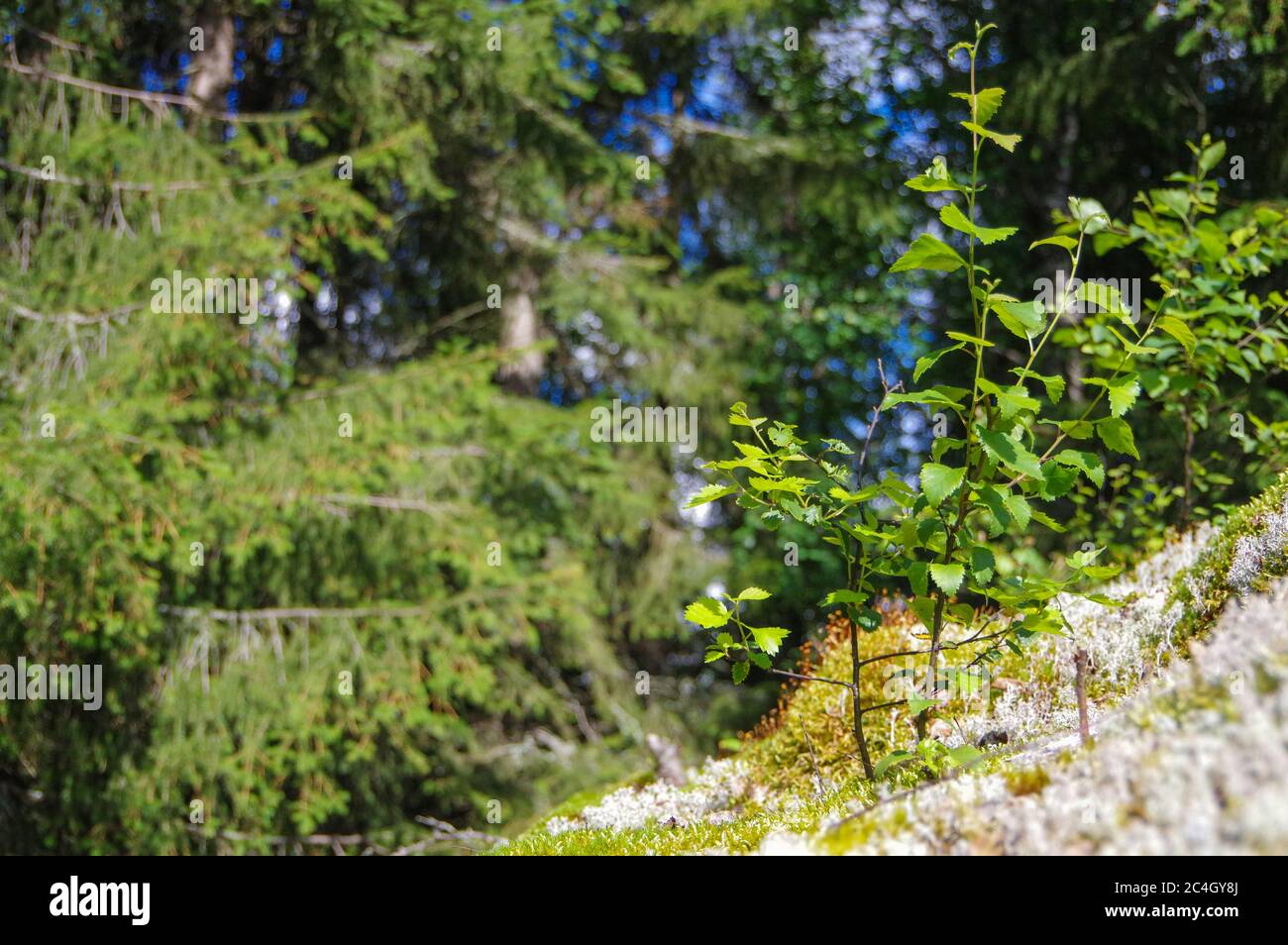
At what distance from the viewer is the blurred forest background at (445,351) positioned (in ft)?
22.5

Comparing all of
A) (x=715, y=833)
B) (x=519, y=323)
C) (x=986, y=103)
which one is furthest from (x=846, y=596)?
(x=519, y=323)

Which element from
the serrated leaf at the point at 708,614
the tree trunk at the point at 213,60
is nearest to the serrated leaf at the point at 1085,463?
the serrated leaf at the point at 708,614

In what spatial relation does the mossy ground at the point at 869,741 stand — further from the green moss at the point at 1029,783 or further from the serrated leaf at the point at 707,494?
the serrated leaf at the point at 707,494

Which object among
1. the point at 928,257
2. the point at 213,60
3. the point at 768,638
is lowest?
the point at 768,638

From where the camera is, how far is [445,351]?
862 centimetres

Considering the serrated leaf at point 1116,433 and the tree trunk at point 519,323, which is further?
the tree trunk at point 519,323

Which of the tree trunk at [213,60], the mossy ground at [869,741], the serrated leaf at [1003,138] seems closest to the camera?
the mossy ground at [869,741]

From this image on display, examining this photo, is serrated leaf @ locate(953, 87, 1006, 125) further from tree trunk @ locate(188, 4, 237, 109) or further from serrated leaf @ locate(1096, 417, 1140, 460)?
tree trunk @ locate(188, 4, 237, 109)

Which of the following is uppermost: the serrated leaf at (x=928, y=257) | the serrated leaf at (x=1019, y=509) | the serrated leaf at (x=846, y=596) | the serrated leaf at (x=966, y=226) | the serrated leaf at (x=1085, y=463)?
the serrated leaf at (x=966, y=226)

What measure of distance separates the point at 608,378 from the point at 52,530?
23.6 ft

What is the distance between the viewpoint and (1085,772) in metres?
2.00

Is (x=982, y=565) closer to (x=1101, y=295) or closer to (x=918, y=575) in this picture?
(x=918, y=575)

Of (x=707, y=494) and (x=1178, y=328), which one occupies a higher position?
(x=1178, y=328)

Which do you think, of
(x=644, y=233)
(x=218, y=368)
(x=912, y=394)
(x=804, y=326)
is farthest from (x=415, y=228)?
(x=912, y=394)
